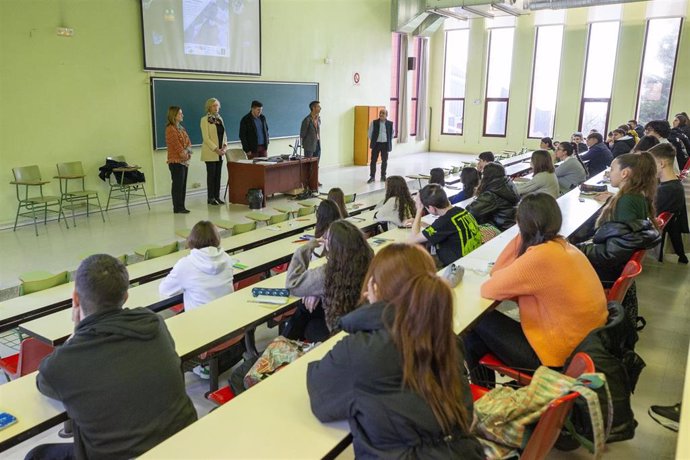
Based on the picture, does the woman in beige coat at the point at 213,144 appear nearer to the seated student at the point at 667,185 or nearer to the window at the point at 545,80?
the seated student at the point at 667,185

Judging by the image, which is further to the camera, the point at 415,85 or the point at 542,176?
the point at 415,85

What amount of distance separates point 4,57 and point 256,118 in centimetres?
347

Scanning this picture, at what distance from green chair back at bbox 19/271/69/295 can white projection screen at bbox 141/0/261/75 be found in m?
5.15

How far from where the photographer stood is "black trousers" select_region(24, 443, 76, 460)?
6.05ft

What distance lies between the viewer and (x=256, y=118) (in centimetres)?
860

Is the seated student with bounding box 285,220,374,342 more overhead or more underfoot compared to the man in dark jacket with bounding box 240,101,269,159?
more underfoot

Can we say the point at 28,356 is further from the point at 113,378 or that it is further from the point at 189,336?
the point at 113,378

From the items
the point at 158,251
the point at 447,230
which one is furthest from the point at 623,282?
the point at 158,251

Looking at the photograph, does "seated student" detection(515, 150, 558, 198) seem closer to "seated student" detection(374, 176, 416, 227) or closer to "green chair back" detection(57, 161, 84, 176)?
"seated student" detection(374, 176, 416, 227)

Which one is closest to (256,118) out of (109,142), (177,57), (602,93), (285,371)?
(177,57)

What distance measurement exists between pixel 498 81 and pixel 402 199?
11.8 m

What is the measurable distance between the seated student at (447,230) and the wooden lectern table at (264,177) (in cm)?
445

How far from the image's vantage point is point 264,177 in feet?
25.9

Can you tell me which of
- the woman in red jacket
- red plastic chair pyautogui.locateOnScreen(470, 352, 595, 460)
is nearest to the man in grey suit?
the woman in red jacket
